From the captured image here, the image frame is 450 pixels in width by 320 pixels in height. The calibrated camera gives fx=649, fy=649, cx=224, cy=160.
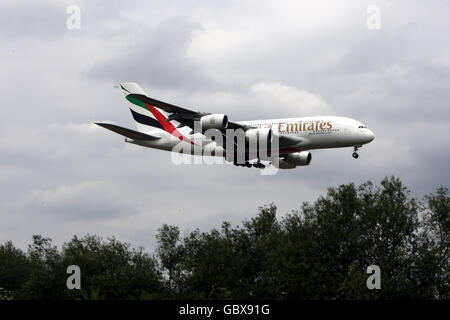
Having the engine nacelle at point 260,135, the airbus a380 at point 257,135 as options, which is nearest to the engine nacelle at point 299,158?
the airbus a380 at point 257,135

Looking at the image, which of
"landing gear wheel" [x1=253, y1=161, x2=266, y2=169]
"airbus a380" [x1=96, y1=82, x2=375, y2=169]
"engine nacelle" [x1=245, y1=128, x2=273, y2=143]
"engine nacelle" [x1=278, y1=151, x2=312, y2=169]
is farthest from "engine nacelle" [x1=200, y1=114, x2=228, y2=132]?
"engine nacelle" [x1=278, y1=151, x2=312, y2=169]

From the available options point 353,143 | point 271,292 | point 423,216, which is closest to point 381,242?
point 423,216

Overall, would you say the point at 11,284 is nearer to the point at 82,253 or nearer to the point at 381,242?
the point at 82,253

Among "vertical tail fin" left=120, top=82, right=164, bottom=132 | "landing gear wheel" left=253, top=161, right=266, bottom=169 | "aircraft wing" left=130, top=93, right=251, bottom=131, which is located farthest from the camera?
"vertical tail fin" left=120, top=82, right=164, bottom=132

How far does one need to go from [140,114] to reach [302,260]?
21557 mm

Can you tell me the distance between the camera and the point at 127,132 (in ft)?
173

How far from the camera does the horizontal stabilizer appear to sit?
50062 mm

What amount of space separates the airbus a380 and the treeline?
42.3 ft

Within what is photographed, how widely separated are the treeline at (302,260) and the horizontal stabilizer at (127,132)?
567 inches

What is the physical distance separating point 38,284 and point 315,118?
37472 millimetres

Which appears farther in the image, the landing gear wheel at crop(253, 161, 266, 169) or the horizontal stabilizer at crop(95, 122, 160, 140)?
the landing gear wheel at crop(253, 161, 266, 169)

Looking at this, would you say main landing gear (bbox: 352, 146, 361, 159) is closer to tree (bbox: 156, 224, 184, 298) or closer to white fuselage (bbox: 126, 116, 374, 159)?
white fuselage (bbox: 126, 116, 374, 159)

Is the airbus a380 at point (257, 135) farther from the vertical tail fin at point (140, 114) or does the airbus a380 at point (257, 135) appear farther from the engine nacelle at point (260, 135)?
the vertical tail fin at point (140, 114)

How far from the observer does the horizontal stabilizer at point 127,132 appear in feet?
164
